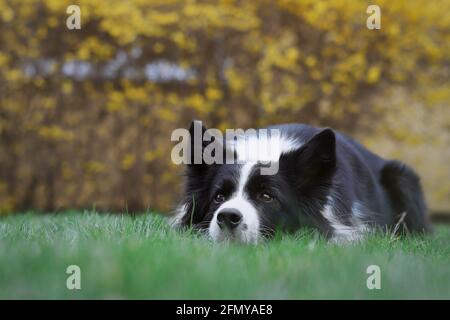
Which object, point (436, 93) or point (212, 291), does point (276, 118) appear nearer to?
point (436, 93)

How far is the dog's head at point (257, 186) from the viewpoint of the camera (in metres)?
4.65

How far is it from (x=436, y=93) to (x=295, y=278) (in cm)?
730

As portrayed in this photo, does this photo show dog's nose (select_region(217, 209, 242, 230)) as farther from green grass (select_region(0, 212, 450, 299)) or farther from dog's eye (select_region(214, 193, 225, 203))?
dog's eye (select_region(214, 193, 225, 203))

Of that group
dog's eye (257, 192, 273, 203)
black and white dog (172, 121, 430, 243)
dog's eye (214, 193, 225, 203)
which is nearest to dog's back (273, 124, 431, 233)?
black and white dog (172, 121, 430, 243)

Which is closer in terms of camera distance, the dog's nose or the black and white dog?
the dog's nose

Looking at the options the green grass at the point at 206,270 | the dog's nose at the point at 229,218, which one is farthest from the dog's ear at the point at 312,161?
the green grass at the point at 206,270

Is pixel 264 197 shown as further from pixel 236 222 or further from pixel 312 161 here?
pixel 312 161

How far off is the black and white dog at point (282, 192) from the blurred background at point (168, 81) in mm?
3921

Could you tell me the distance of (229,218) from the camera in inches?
178

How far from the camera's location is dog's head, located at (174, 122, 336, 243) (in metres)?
4.65

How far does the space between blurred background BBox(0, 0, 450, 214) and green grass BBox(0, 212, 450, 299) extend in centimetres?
570
